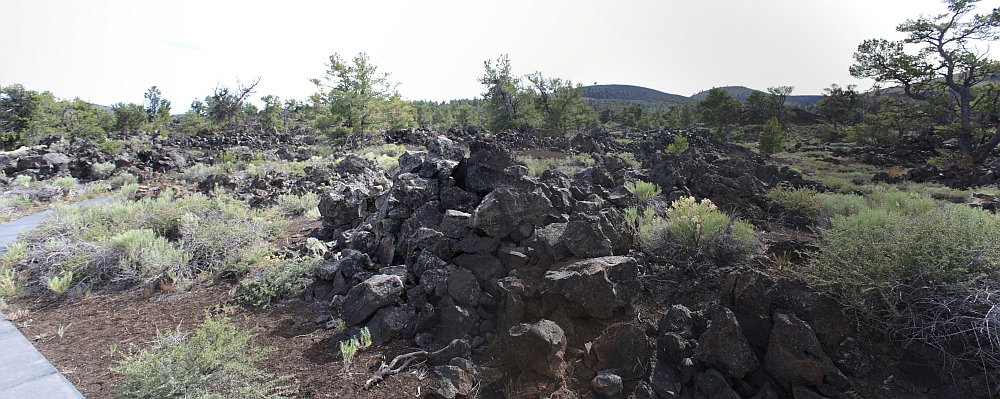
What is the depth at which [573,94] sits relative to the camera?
115 ft

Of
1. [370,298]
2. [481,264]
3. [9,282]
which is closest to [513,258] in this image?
[481,264]

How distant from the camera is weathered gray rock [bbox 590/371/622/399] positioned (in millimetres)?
2545

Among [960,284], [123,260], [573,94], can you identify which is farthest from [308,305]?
[573,94]

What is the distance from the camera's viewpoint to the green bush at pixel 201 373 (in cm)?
254

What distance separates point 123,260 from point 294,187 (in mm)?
6068

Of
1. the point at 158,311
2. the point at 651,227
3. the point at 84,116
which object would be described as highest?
the point at 84,116

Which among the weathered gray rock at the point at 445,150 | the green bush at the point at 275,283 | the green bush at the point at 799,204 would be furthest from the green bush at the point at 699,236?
the green bush at the point at 275,283

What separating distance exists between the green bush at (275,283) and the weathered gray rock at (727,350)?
157 inches

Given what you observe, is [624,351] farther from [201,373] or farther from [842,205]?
[842,205]

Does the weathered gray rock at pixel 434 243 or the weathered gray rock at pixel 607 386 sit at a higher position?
the weathered gray rock at pixel 434 243

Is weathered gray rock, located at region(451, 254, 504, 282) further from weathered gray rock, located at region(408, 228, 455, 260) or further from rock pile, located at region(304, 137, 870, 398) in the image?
weathered gray rock, located at region(408, 228, 455, 260)

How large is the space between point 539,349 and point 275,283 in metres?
3.31

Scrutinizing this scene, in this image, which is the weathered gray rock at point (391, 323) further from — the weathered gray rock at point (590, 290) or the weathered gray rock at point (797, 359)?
the weathered gray rock at point (797, 359)

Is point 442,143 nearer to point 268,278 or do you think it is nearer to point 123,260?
point 268,278
